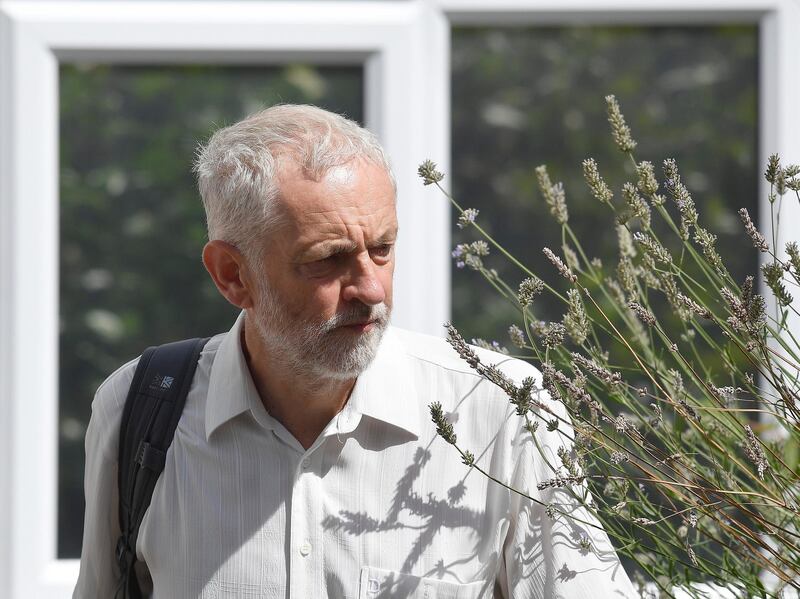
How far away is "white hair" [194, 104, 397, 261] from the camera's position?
4.80ft

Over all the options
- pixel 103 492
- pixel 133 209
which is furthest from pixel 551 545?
pixel 133 209

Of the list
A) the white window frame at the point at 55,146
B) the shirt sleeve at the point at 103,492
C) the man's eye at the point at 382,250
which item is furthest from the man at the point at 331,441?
the white window frame at the point at 55,146

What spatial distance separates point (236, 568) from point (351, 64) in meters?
1.39

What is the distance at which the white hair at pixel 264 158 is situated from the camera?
1464 millimetres

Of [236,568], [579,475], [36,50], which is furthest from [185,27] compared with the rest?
[579,475]

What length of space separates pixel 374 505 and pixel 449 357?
0.83 ft

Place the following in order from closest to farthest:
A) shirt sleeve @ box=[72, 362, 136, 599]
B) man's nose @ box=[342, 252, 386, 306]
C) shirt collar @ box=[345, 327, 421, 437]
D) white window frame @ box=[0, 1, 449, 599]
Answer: man's nose @ box=[342, 252, 386, 306]
shirt collar @ box=[345, 327, 421, 437]
shirt sleeve @ box=[72, 362, 136, 599]
white window frame @ box=[0, 1, 449, 599]

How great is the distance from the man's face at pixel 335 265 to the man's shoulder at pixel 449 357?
0.56 feet

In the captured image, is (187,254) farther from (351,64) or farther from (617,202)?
(617,202)

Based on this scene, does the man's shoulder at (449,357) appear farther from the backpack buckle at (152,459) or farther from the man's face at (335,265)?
the backpack buckle at (152,459)

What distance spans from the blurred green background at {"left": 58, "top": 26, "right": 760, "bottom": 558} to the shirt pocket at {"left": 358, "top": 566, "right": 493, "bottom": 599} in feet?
3.61

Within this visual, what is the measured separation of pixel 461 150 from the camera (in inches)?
100

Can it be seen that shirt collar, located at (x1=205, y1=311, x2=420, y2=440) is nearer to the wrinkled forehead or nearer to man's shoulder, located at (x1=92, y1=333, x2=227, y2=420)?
man's shoulder, located at (x1=92, y1=333, x2=227, y2=420)

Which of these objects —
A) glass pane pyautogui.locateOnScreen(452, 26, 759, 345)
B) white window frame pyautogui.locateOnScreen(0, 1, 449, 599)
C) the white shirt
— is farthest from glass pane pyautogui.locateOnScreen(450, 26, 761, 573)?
the white shirt
